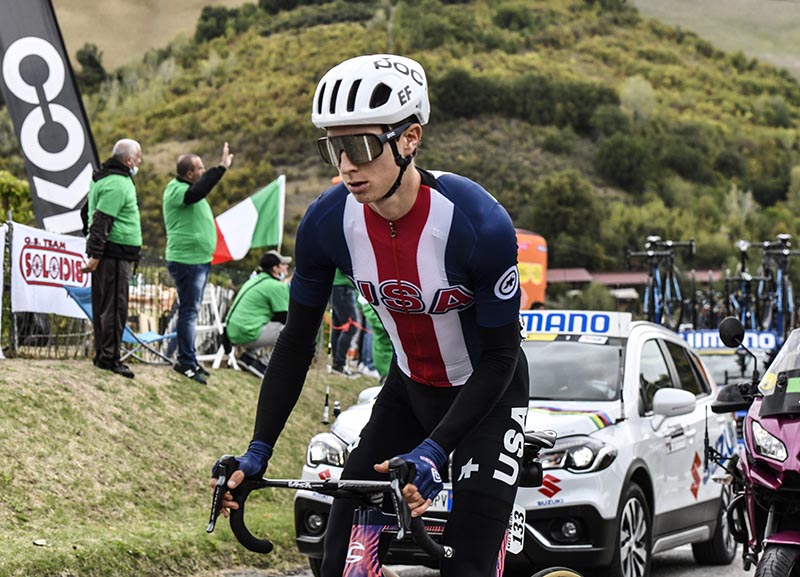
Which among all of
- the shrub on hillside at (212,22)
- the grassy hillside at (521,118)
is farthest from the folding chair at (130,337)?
the shrub on hillside at (212,22)

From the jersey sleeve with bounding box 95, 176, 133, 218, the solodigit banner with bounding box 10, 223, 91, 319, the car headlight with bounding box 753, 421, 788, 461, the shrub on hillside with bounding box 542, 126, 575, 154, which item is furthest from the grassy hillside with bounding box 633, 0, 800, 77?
the car headlight with bounding box 753, 421, 788, 461

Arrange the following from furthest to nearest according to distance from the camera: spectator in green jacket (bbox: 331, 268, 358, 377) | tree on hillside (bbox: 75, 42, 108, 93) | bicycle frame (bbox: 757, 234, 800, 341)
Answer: tree on hillside (bbox: 75, 42, 108, 93)
bicycle frame (bbox: 757, 234, 800, 341)
spectator in green jacket (bbox: 331, 268, 358, 377)

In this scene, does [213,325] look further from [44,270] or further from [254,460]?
[254,460]

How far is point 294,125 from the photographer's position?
350 feet

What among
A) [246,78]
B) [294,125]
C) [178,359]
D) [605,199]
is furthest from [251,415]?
[246,78]

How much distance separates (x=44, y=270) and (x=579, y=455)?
6.53m

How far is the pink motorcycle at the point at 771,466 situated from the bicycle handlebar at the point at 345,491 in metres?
2.41

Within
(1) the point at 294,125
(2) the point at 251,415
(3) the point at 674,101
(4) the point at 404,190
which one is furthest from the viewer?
(3) the point at 674,101

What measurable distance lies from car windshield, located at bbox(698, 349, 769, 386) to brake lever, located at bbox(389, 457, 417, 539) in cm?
1545

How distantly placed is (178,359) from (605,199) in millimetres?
101146

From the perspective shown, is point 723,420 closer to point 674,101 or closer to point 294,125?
point 294,125

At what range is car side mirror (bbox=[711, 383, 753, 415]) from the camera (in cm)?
680

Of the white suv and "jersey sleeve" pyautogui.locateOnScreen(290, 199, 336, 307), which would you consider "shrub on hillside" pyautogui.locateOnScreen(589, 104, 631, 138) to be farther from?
"jersey sleeve" pyautogui.locateOnScreen(290, 199, 336, 307)

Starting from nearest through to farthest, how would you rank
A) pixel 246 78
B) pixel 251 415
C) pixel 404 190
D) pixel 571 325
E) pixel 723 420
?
pixel 404 190 < pixel 571 325 < pixel 723 420 < pixel 251 415 < pixel 246 78
